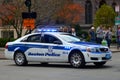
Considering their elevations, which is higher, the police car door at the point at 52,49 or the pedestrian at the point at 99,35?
the pedestrian at the point at 99,35

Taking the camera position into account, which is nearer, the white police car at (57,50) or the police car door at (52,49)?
the white police car at (57,50)

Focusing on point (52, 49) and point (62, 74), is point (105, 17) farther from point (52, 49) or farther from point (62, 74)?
point (62, 74)

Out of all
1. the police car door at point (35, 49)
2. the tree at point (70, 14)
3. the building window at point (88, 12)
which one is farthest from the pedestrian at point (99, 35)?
the building window at point (88, 12)

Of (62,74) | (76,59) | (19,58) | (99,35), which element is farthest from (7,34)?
(62,74)

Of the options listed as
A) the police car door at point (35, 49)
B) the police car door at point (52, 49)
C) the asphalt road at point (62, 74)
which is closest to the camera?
the asphalt road at point (62, 74)

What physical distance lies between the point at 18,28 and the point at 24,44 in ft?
63.1

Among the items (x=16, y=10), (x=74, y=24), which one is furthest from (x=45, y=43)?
(x=74, y=24)

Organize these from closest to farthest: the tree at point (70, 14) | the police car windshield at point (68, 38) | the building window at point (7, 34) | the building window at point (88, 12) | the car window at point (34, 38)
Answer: the police car windshield at point (68, 38) < the car window at point (34, 38) < the building window at point (7, 34) < the tree at point (70, 14) < the building window at point (88, 12)

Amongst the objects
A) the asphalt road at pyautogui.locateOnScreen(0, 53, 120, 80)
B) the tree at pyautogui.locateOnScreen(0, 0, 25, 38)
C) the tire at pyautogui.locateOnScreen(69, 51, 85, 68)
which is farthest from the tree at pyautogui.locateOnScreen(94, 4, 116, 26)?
the asphalt road at pyautogui.locateOnScreen(0, 53, 120, 80)

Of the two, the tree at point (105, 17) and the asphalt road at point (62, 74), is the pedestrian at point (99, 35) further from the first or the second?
the tree at point (105, 17)

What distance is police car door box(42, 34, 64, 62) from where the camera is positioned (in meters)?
19.5

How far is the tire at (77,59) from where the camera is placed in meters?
19.0

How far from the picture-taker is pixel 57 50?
64.2 feet

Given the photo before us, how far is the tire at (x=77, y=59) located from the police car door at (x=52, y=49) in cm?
52
